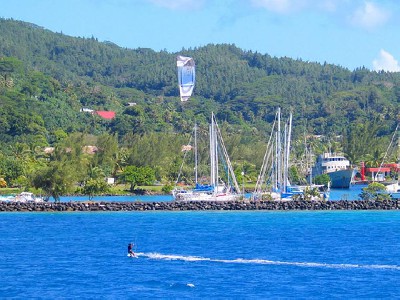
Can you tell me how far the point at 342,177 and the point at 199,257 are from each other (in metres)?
100.0

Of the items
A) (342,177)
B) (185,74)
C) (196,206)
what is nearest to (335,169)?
(342,177)

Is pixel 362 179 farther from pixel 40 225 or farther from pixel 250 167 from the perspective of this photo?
pixel 40 225

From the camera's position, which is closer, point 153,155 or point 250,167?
point 153,155

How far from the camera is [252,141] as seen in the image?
18338 centimetres

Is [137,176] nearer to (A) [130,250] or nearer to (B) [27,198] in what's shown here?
(B) [27,198]

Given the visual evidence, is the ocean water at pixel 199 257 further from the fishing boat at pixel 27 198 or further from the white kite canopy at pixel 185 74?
the white kite canopy at pixel 185 74

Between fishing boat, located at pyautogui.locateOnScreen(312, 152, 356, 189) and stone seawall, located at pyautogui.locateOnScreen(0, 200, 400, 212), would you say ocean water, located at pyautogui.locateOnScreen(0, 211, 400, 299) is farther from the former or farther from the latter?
fishing boat, located at pyautogui.locateOnScreen(312, 152, 356, 189)

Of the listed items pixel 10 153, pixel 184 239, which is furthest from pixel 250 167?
pixel 184 239

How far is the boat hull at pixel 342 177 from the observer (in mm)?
148750

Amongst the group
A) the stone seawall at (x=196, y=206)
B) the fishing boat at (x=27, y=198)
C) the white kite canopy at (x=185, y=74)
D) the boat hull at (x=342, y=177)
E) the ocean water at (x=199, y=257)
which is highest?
the white kite canopy at (x=185, y=74)

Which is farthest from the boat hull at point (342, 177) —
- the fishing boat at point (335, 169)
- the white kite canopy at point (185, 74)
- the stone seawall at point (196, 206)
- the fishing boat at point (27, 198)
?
the fishing boat at point (27, 198)

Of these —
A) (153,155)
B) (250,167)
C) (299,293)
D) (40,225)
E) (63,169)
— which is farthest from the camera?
(250,167)

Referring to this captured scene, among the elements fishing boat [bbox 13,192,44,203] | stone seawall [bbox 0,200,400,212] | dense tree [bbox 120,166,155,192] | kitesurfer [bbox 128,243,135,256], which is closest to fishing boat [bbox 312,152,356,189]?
dense tree [bbox 120,166,155,192]

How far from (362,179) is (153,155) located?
3760cm
